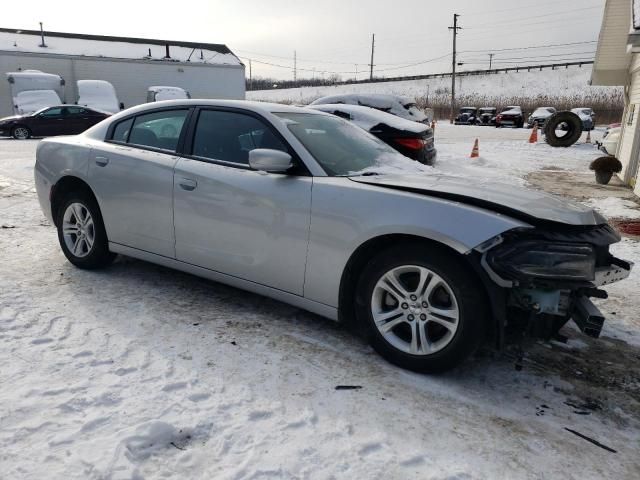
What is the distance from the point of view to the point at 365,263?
9.90ft

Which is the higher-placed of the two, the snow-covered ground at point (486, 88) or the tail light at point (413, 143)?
the snow-covered ground at point (486, 88)

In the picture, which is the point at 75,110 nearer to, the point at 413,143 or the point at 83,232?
the point at 413,143

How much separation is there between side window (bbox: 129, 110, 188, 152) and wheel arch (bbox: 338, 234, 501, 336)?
178cm

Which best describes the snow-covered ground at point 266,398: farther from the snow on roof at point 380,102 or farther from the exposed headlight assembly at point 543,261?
the snow on roof at point 380,102

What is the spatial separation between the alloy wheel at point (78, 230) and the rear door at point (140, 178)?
252mm

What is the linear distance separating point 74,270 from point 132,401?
2.35 meters

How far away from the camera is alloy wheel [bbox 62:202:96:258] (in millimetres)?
4289

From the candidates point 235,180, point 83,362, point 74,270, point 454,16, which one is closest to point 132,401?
point 83,362

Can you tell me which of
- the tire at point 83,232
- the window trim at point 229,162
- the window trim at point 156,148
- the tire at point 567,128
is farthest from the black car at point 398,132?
the tire at point 567,128

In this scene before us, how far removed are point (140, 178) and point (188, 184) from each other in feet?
1.75

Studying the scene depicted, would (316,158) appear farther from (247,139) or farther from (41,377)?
(41,377)

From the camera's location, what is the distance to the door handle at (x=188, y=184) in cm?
355

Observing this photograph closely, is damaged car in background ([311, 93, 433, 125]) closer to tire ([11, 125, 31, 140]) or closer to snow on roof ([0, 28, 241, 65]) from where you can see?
tire ([11, 125, 31, 140])

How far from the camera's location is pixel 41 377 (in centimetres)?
264
